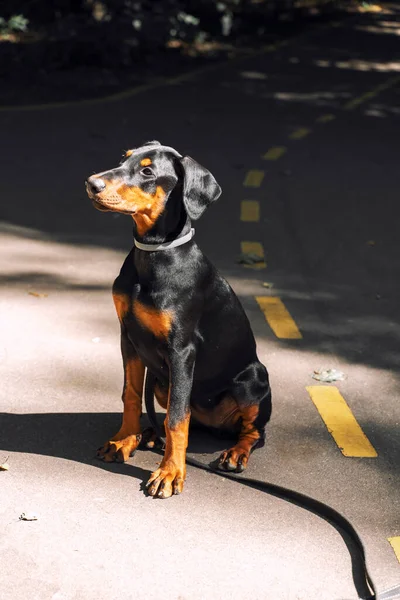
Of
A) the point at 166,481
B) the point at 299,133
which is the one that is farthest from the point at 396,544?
the point at 299,133

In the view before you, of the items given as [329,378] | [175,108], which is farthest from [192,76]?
[329,378]

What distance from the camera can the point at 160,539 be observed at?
407 cm

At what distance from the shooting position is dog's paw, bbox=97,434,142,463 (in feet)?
15.5

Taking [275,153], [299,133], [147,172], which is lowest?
[299,133]

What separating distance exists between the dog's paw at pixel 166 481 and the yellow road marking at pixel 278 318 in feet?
7.40

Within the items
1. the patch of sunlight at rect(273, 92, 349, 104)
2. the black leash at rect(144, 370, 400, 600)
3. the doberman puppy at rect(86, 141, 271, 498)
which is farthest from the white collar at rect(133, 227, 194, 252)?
the patch of sunlight at rect(273, 92, 349, 104)

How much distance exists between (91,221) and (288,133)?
4.96 m

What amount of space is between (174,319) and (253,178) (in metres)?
6.71

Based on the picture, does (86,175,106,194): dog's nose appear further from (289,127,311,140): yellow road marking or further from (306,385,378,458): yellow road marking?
(289,127,311,140): yellow road marking

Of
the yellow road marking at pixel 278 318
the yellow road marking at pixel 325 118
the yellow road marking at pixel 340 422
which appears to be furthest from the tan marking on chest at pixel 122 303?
the yellow road marking at pixel 325 118

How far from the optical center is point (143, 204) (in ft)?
14.0

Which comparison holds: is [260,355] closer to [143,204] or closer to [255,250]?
[143,204]

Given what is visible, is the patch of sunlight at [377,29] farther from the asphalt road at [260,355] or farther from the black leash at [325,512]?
the black leash at [325,512]

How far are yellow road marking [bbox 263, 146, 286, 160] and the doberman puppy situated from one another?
7323 mm
